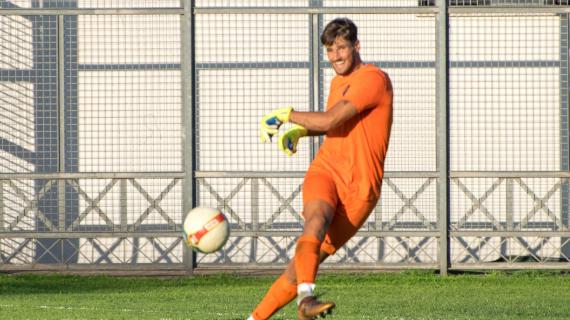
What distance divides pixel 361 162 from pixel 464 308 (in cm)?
455

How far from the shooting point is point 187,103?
1429 cm

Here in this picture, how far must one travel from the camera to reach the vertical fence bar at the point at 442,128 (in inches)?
559

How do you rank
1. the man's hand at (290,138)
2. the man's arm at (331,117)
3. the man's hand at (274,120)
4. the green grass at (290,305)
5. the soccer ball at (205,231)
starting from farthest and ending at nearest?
the green grass at (290,305) < the soccer ball at (205,231) < the man's hand at (290,138) < the man's hand at (274,120) < the man's arm at (331,117)

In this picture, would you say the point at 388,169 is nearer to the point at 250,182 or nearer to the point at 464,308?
the point at 250,182

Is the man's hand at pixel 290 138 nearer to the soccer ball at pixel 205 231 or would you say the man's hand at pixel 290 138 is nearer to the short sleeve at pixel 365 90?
the short sleeve at pixel 365 90

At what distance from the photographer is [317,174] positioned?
7035 mm

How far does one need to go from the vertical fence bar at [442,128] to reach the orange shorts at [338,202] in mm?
7361

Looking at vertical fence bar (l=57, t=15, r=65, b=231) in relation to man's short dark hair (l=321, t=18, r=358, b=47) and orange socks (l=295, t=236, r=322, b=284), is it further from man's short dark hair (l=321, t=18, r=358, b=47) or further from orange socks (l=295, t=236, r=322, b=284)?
orange socks (l=295, t=236, r=322, b=284)

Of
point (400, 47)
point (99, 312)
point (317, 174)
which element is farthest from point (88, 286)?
point (317, 174)

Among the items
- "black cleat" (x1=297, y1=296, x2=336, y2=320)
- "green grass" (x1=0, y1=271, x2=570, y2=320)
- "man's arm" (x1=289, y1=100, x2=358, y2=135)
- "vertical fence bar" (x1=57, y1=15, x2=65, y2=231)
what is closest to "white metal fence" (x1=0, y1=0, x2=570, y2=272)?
"vertical fence bar" (x1=57, y1=15, x2=65, y2=231)

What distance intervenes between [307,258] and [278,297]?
1.68 ft

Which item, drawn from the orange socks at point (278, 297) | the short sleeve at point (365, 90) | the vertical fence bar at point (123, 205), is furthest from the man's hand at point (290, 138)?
the vertical fence bar at point (123, 205)

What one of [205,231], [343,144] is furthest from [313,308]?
[205,231]

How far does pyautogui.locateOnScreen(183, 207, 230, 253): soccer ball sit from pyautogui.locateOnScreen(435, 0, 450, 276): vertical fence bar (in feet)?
23.0
